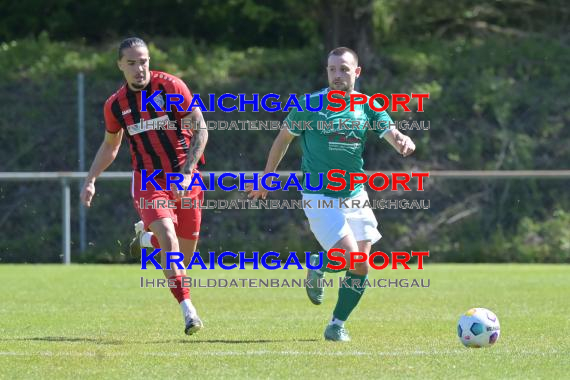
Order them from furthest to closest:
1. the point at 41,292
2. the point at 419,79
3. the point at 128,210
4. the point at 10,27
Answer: the point at 10,27, the point at 419,79, the point at 128,210, the point at 41,292

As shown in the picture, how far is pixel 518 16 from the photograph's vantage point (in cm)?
2356

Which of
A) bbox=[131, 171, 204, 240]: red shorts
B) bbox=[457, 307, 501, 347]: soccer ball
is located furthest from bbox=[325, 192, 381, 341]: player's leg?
bbox=[131, 171, 204, 240]: red shorts

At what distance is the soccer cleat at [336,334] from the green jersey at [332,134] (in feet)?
3.13

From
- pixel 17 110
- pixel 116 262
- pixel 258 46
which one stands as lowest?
pixel 116 262

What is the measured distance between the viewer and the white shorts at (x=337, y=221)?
7.93 metres

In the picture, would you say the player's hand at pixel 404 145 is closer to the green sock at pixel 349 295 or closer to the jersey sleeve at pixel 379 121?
the jersey sleeve at pixel 379 121

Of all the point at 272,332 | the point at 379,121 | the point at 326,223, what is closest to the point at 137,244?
the point at 272,332

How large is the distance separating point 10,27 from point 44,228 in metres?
6.84

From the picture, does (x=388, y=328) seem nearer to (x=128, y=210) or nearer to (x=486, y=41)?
(x=128, y=210)

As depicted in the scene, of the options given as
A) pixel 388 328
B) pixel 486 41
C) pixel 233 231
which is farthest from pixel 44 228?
pixel 388 328

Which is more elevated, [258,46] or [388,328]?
[258,46]

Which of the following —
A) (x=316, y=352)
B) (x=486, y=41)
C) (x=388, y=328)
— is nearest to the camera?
(x=316, y=352)

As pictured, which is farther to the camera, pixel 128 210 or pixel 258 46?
pixel 258 46

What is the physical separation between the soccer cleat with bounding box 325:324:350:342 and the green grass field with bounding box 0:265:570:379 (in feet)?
0.30
